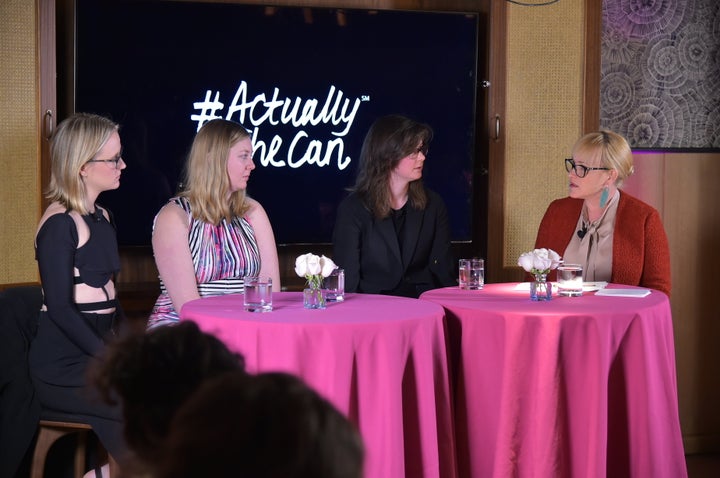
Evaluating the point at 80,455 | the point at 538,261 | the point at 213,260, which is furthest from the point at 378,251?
the point at 80,455

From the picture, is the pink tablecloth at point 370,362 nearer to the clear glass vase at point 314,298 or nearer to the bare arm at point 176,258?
the clear glass vase at point 314,298

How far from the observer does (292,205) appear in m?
4.73

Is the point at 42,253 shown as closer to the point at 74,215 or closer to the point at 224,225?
the point at 74,215

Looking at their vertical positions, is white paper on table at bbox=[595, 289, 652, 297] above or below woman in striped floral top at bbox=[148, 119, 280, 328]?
below

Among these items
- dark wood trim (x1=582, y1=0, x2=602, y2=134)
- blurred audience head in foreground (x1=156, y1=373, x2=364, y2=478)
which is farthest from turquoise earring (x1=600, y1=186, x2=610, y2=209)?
blurred audience head in foreground (x1=156, y1=373, x2=364, y2=478)

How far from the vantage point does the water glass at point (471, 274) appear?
3520mm

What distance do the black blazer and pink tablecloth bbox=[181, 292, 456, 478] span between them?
115cm

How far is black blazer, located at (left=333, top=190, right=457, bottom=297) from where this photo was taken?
161 inches

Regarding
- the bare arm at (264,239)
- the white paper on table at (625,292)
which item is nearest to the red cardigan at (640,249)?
the white paper on table at (625,292)

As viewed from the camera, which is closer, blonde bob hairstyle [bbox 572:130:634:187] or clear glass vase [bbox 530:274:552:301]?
clear glass vase [bbox 530:274:552:301]

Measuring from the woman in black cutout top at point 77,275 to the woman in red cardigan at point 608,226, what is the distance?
1.93 metres

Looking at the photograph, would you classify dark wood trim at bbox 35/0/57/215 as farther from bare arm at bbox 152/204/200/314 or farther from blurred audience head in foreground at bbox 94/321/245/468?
blurred audience head in foreground at bbox 94/321/245/468

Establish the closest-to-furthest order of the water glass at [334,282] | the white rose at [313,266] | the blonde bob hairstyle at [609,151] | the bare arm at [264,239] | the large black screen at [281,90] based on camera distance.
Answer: the white rose at [313,266], the water glass at [334,282], the bare arm at [264,239], the blonde bob hairstyle at [609,151], the large black screen at [281,90]

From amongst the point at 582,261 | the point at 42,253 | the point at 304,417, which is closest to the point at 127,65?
the point at 42,253
